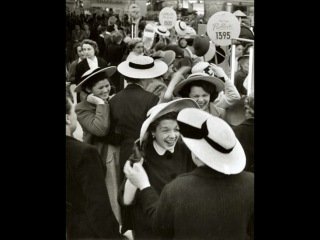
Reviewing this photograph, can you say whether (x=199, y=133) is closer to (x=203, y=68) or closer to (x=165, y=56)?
(x=203, y=68)

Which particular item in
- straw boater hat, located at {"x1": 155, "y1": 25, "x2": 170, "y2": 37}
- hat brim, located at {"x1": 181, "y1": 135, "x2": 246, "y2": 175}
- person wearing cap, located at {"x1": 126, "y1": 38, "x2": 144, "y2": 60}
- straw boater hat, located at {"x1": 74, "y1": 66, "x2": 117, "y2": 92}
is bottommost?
hat brim, located at {"x1": 181, "y1": 135, "x2": 246, "y2": 175}

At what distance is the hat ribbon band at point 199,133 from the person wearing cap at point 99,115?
1.87 ft

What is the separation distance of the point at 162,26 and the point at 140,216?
142cm

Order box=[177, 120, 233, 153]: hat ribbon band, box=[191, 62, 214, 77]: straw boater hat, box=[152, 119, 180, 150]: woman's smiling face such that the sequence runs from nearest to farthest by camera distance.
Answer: box=[177, 120, 233, 153]: hat ribbon band, box=[152, 119, 180, 150]: woman's smiling face, box=[191, 62, 214, 77]: straw boater hat

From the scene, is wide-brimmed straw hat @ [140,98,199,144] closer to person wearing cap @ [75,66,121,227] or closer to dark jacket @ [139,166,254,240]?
person wearing cap @ [75,66,121,227]

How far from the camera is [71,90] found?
4.21m

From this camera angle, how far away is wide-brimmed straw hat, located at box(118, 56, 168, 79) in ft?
13.8

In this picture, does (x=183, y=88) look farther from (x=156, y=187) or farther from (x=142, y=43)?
(x=156, y=187)

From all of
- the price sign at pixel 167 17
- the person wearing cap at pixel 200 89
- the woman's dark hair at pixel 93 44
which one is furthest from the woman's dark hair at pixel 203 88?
the woman's dark hair at pixel 93 44

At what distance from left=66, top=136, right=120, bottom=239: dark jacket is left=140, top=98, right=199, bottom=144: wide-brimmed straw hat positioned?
1.31ft

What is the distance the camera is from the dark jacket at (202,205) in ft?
13.3

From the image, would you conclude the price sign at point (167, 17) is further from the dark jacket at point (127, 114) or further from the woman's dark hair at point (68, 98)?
the woman's dark hair at point (68, 98)

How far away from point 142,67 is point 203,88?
19.0 inches

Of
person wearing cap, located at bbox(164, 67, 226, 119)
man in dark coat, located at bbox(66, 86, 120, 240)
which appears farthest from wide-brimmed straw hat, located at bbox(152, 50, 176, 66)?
man in dark coat, located at bbox(66, 86, 120, 240)
